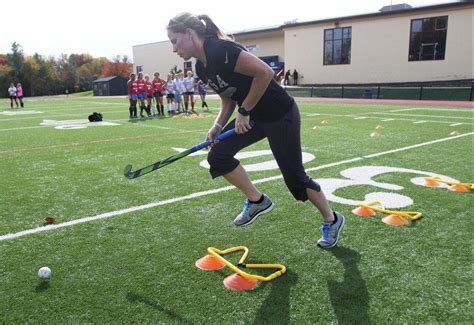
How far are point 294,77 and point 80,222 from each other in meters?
38.1

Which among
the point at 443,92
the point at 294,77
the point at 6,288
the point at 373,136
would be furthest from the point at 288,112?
the point at 294,77

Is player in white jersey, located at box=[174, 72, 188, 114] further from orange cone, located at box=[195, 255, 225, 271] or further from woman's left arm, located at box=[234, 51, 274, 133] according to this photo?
woman's left arm, located at box=[234, 51, 274, 133]

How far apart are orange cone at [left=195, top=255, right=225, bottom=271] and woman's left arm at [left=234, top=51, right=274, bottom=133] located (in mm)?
1285

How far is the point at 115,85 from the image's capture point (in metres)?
56.9

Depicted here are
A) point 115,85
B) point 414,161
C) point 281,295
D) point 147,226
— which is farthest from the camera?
point 115,85

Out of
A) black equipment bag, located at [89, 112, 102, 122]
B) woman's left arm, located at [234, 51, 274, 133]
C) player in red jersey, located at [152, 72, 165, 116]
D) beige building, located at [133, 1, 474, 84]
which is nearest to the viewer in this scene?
woman's left arm, located at [234, 51, 274, 133]

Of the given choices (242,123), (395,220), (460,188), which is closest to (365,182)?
(460,188)

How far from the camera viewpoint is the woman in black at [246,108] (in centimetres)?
308

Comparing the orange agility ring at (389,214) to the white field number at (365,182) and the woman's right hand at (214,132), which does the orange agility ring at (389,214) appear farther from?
the woman's right hand at (214,132)

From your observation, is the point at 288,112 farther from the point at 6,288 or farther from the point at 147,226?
the point at 6,288

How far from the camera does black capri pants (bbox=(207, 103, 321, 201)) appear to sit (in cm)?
332

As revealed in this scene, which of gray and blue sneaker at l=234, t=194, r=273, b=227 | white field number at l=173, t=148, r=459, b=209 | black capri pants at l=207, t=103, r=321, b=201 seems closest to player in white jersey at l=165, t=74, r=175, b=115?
white field number at l=173, t=148, r=459, b=209

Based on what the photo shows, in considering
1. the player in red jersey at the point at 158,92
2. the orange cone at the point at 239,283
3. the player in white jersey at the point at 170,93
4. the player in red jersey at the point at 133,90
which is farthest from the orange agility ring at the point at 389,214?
the player in white jersey at the point at 170,93

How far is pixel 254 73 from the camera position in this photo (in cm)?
306
